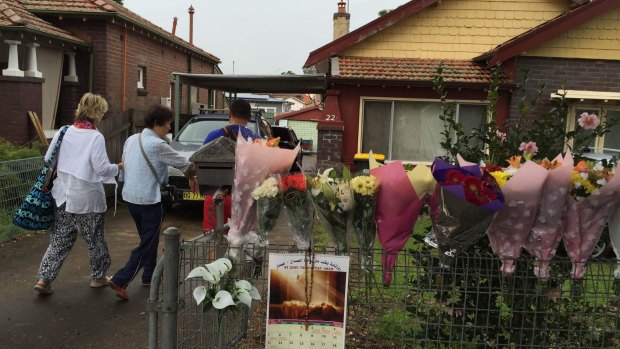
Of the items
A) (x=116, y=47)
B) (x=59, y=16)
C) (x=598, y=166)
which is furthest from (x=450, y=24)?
(x=598, y=166)

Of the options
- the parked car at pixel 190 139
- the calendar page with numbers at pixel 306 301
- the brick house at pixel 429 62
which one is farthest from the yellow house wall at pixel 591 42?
the calendar page with numbers at pixel 306 301

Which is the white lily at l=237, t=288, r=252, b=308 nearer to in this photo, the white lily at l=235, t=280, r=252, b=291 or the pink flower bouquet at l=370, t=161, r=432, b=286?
the white lily at l=235, t=280, r=252, b=291

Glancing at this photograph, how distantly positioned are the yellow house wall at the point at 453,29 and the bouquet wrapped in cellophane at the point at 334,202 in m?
10.2

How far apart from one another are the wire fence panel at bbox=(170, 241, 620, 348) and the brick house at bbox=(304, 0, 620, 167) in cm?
872

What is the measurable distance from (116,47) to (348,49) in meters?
5.78

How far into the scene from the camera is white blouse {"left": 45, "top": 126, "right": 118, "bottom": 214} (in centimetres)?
521

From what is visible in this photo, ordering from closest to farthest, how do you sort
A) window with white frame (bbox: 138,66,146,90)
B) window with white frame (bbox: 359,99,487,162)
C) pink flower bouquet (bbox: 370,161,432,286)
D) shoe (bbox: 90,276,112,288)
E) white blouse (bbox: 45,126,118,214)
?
pink flower bouquet (bbox: 370,161,432,286) → white blouse (bbox: 45,126,118,214) → shoe (bbox: 90,276,112,288) → window with white frame (bbox: 359,99,487,162) → window with white frame (bbox: 138,66,146,90)

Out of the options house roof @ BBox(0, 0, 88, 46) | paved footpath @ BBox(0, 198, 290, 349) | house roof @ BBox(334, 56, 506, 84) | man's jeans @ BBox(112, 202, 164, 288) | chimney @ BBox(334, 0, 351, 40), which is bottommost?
paved footpath @ BBox(0, 198, 290, 349)

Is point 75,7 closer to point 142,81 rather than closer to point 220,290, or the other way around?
point 142,81

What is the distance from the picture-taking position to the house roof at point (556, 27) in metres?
11.0

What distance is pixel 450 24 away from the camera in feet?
41.2

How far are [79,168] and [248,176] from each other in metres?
2.97

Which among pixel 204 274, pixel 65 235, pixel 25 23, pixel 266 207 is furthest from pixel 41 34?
pixel 204 274

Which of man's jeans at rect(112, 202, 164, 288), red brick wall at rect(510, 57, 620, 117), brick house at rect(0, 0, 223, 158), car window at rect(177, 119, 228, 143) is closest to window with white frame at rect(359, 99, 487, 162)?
red brick wall at rect(510, 57, 620, 117)
